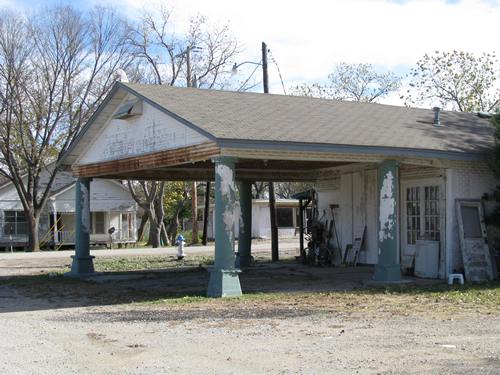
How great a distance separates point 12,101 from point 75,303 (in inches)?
1051

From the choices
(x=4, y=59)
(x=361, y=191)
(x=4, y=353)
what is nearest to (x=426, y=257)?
(x=361, y=191)

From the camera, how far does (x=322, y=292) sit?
14305mm

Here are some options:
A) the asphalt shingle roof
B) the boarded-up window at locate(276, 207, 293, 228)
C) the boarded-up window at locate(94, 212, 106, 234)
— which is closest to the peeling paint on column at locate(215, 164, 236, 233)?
the asphalt shingle roof

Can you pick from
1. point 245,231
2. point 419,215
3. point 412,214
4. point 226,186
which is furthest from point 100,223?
point 226,186

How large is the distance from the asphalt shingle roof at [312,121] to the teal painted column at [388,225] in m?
0.65

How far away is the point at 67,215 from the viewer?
149 feet

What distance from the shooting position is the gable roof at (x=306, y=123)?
14180 mm

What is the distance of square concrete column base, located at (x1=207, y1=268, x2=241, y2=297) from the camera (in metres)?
13.6

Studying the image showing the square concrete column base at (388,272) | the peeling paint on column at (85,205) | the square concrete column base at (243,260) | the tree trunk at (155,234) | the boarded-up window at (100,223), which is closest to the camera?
the square concrete column base at (388,272)

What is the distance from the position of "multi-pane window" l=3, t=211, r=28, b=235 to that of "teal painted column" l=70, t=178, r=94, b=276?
24.9 metres

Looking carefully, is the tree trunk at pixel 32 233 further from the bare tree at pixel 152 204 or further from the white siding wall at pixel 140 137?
the white siding wall at pixel 140 137

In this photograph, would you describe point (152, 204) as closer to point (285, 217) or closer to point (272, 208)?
point (285, 217)

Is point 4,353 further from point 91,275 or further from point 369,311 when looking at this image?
point 91,275

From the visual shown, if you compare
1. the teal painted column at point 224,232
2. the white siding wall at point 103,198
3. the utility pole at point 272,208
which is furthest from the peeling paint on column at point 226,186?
the white siding wall at point 103,198
